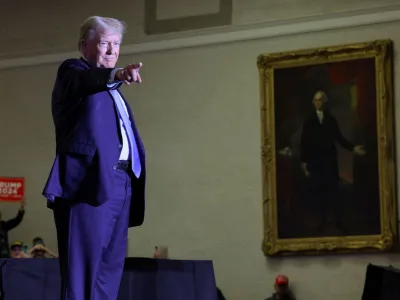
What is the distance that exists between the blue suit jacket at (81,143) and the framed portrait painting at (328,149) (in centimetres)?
407

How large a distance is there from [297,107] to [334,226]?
3.70 feet

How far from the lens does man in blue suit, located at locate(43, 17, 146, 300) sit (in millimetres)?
2361

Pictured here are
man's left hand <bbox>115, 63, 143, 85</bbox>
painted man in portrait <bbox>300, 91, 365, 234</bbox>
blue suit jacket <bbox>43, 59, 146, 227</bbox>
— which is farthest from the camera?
painted man in portrait <bbox>300, 91, 365, 234</bbox>

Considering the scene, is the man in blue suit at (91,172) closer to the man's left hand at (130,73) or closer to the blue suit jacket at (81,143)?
the blue suit jacket at (81,143)

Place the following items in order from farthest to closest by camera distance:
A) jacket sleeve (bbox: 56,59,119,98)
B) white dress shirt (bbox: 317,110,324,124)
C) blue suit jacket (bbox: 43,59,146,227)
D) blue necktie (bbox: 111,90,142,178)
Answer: white dress shirt (bbox: 317,110,324,124) < blue necktie (bbox: 111,90,142,178) < blue suit jacket (bbox: 43,59,146,227) < jacket sleeve (bbox: 56,59,119,98)

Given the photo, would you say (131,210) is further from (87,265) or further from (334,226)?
(334,226)

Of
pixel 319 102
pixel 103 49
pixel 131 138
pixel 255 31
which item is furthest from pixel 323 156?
pixel 103 49

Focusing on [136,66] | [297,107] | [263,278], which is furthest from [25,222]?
[136,66]

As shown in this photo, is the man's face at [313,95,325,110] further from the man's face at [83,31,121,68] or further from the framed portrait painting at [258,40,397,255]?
the man's face at [83,31,121,68]

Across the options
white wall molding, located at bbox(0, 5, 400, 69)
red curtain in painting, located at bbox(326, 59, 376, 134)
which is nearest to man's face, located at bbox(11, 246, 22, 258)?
white wall molding, located at bbox(0, 5, 400, 69)

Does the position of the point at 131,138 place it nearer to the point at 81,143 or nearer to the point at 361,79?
the point at 81,143

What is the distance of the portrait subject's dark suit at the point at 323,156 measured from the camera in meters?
6.26

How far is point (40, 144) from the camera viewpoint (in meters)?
7.35

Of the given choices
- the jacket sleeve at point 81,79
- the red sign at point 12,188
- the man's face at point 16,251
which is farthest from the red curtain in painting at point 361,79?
the jacket sleeve at point 81,79
